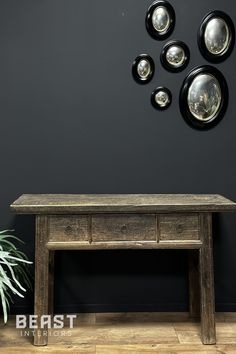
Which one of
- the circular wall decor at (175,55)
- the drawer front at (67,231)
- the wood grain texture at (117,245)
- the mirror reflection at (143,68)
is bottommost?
the wood grain texture at (117,245)

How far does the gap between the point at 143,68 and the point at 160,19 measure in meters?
0.36

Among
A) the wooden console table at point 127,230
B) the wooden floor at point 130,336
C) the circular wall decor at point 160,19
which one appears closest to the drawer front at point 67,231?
the wooden console table at point 127,230

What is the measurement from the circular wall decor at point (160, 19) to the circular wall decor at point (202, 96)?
0.34m

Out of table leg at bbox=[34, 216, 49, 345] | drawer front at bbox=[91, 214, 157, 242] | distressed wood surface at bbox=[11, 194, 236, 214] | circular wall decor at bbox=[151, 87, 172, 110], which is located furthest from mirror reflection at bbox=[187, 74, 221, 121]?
table leg at bbox=[34, 216, 49, 345]

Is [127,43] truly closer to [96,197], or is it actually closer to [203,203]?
[96,197]

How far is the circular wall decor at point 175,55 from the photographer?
232cm

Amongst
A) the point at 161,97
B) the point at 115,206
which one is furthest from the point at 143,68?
the point at 115,206

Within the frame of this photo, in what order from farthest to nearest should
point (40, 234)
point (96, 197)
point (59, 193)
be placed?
1. point (59, 193)
2. point (96, 197)
3. point (40, 234)

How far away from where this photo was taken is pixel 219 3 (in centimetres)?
237

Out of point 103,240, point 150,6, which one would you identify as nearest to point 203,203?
point 103,240

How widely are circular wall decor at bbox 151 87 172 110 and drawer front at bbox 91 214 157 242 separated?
87 centimetres

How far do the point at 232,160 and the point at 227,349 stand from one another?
119cm

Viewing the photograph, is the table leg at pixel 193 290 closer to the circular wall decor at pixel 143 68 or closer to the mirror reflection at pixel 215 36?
the circular wall decor at pixel 143 68

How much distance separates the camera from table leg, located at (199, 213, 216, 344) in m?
1.84
